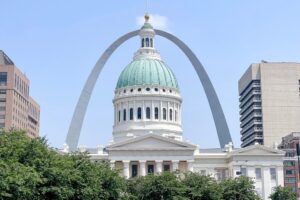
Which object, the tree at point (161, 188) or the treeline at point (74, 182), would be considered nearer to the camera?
the treeline at point (74, 182)

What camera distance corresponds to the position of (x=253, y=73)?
187 meters

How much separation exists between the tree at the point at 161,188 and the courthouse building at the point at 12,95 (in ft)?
280

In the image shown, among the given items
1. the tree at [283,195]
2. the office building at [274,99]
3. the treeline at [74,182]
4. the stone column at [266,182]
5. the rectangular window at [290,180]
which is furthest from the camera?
the office building at [274,99]

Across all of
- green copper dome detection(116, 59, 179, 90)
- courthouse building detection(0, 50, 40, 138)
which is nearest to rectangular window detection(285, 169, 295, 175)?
green copper dome detection(116, 59, 179, 90)

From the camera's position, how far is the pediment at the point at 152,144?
113 metres

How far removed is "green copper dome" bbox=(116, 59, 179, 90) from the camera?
130 metres

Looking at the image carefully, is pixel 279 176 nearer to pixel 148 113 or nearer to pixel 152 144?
pixel 152 144

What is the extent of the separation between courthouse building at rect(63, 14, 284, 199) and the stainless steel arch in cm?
458

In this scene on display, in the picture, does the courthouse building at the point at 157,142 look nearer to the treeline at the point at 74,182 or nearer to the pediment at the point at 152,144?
the pediment at the point at 152,144

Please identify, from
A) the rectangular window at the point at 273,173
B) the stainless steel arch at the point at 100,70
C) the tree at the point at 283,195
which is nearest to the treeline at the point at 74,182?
the tree at the point at 283,195

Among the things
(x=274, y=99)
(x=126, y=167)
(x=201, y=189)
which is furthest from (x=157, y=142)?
(x=274, y=99)

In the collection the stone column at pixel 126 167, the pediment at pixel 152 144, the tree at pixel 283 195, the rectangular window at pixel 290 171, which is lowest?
the tree at pixel 283 195

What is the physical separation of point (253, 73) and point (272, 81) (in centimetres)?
607

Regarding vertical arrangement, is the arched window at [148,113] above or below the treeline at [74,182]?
above
